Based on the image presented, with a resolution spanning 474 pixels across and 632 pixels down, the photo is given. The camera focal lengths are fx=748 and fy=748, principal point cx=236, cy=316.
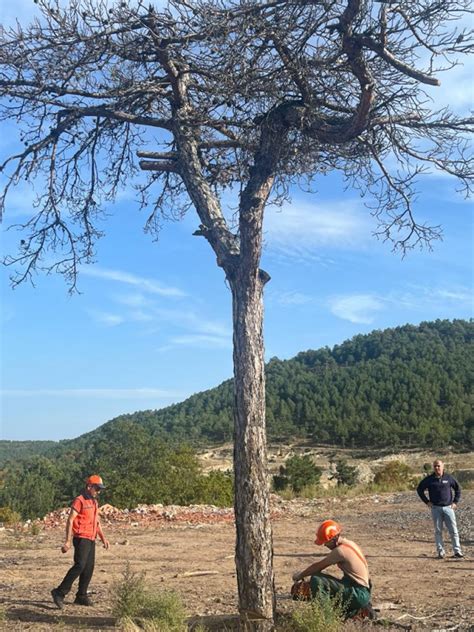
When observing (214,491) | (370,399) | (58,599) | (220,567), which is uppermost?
(370,399)

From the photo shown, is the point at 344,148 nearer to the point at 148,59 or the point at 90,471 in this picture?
the point at 148,59

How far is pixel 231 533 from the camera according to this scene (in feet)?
54.3

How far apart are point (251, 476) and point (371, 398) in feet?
222

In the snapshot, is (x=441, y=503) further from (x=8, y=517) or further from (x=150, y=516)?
(x=8, y=517)

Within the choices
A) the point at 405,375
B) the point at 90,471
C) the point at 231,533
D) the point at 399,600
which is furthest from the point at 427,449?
the point at 399,600

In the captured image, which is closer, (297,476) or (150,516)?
(150,516)

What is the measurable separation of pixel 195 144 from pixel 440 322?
104 m

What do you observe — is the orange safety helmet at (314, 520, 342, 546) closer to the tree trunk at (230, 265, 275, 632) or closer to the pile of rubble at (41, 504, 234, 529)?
the tree trunk at (230, 265, 275, 632)

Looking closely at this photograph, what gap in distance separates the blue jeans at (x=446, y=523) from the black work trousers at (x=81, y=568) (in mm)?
6077

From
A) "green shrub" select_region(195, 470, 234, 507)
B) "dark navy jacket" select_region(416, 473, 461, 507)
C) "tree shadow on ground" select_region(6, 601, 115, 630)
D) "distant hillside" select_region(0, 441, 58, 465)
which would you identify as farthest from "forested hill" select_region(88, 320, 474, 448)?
"tree shadow on ground" select_region(6, 601, 115, 630)

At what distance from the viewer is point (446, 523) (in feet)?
41.0

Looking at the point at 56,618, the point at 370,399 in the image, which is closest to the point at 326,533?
the point at 56,618

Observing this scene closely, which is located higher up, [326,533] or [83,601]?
[326,533]

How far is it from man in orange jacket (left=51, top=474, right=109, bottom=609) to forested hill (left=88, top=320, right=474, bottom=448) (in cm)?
5003
